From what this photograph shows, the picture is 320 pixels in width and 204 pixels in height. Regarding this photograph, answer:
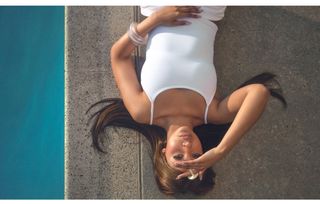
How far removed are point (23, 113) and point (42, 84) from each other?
186mm

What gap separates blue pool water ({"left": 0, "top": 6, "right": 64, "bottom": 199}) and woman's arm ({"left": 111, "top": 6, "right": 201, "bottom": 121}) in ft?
1.40

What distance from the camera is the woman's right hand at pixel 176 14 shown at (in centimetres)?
213

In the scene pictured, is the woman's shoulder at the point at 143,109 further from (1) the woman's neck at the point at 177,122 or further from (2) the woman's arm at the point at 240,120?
(2) the woman's arm at the point at 240,120

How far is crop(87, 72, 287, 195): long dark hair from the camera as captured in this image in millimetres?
2154

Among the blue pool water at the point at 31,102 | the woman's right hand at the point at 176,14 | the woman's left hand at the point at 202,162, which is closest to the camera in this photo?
the woman's left hand at the point at 202,162

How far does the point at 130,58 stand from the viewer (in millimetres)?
2262

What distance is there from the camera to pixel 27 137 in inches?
98.1

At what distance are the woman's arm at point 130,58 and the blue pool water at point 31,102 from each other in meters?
0.43

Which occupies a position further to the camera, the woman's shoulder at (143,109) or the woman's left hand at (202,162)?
the woman's shoulder at (143,109)

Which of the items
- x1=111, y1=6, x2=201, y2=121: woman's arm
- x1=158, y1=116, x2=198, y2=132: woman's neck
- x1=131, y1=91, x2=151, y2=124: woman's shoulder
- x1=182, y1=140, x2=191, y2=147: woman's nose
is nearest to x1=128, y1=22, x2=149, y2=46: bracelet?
x1=111, y1=6, x2=201, y2=121: woman's arm

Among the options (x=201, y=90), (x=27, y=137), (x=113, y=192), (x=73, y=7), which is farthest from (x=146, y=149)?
(x=73, y=7)

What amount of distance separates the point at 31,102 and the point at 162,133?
0.78m

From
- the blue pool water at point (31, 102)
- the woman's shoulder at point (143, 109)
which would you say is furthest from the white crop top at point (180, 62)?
the blue pool water at point (31, 102)

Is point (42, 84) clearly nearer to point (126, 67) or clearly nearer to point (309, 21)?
point (126, 67)
